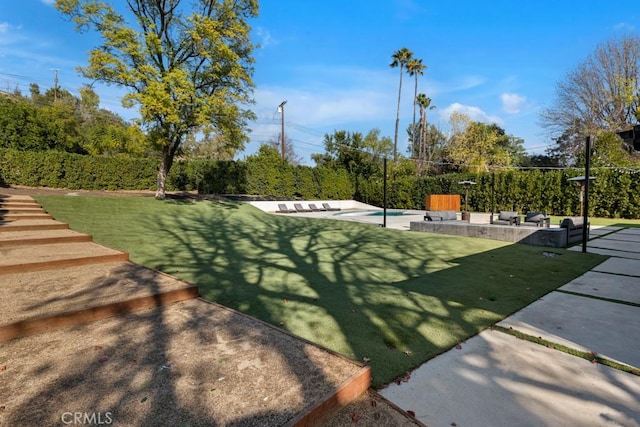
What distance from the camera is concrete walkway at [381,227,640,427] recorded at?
1756 millimetres

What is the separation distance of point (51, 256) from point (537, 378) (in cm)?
566

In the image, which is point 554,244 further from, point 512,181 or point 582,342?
point 512,181

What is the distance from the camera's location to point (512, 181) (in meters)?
17.8

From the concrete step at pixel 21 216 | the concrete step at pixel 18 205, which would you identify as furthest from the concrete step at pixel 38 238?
the concrete step at pixel 18 205

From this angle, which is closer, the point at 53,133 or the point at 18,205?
the point at 18,205

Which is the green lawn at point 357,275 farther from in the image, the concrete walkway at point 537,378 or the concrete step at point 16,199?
the concrete step at point 16,199

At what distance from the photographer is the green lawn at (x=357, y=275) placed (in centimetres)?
284

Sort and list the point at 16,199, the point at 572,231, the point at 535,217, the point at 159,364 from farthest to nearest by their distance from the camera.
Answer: the point at 535,217
the point at 16,199
the point at 572,231
the point at 159,364

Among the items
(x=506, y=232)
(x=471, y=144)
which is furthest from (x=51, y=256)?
(x=471, y=144)

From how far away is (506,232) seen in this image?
816 centimetres

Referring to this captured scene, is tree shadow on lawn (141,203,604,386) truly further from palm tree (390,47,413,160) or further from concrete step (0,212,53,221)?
palm tree (390,47,413,160)

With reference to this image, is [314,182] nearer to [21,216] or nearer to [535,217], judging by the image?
[535,217]

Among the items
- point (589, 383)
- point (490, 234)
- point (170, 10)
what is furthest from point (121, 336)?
point (170, 10)

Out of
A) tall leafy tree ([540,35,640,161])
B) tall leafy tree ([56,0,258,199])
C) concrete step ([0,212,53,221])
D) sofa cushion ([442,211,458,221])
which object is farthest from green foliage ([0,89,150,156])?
tall leafy tree ([540,35,640,161])
